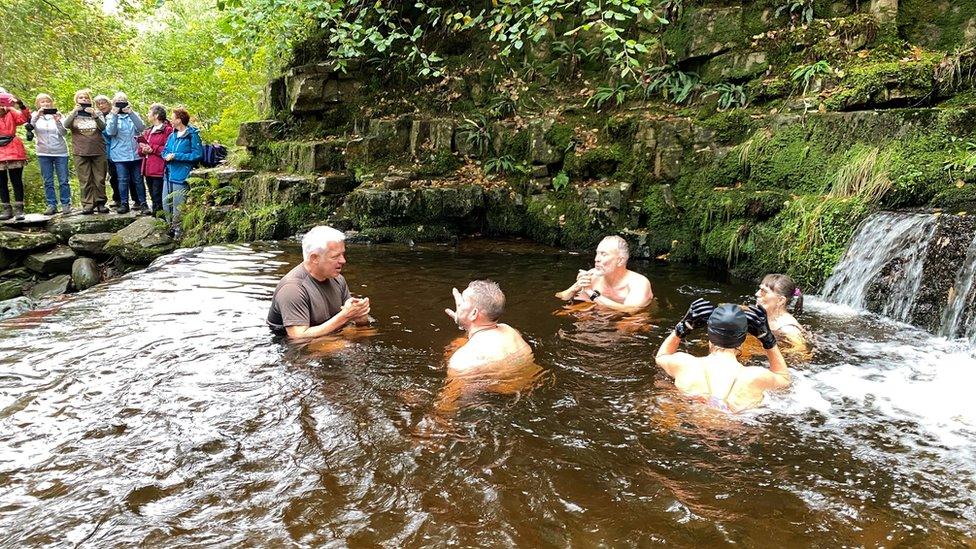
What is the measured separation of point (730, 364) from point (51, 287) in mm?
11830

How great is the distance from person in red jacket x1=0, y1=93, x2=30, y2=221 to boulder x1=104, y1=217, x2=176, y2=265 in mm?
2010

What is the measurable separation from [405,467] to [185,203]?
37.4 feet

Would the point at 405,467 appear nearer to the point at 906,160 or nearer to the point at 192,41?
the point at 906,160

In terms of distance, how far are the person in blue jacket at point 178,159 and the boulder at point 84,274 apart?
5.37ft

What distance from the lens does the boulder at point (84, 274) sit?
11000mm

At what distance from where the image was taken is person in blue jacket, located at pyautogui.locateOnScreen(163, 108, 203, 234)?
11906 millimetres

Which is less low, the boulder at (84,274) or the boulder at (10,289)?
the boulder at (84,274)

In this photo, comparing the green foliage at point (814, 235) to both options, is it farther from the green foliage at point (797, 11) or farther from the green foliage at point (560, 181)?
the green foliage at point (560, 181)

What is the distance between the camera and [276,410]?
13.1 ft

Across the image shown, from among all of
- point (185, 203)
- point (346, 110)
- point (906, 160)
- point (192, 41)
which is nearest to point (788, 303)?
point (906, 160)

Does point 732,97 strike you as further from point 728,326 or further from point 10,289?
point 10,289

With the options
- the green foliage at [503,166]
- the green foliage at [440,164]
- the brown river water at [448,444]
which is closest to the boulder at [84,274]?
the brown river water at [448,444]

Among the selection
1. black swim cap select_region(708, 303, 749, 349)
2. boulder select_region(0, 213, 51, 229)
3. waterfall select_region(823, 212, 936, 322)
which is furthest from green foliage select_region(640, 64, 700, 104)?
boulder select_region(0, 213, 51, 229)

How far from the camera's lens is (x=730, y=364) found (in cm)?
391
